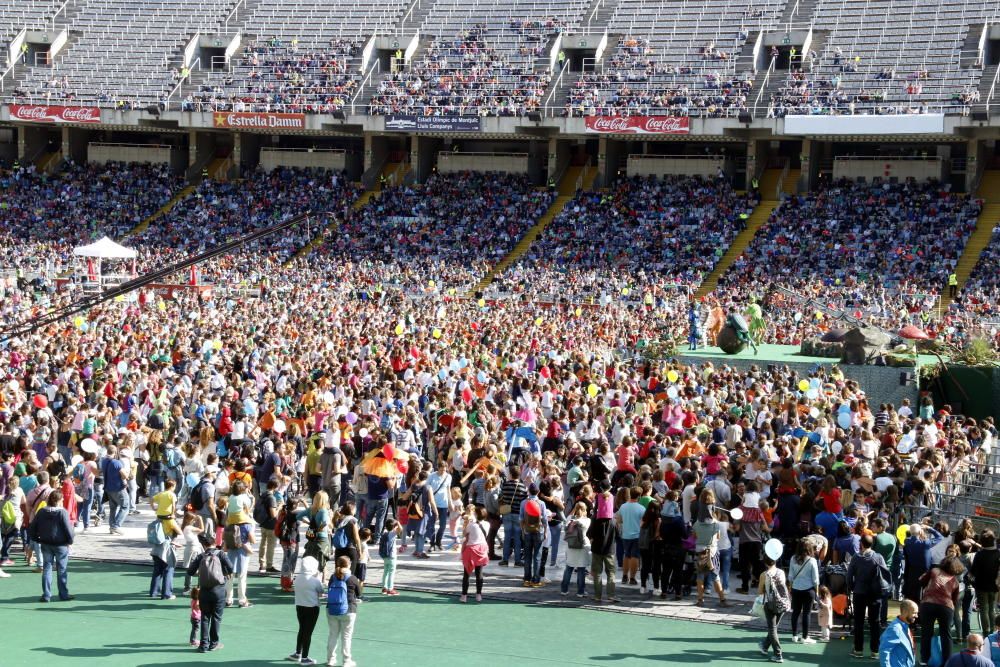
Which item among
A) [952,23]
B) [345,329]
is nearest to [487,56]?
[952,23]

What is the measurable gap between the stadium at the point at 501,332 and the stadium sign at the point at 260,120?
0.14m

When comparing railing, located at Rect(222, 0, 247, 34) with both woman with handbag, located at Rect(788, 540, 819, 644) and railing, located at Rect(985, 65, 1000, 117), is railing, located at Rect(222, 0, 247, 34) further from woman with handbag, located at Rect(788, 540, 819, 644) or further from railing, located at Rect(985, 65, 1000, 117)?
woman with handbag, located at Rect(788, 540, 819, 644)

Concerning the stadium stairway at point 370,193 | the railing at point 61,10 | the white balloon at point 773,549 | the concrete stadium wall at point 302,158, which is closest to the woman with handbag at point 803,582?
the white balloon at point 773,549

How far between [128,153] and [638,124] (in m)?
21.9

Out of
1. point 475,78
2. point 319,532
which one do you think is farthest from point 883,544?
point 475,78

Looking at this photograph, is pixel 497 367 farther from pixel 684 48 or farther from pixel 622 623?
pixel 684 48

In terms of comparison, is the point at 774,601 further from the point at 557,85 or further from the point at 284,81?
the point at 284,81

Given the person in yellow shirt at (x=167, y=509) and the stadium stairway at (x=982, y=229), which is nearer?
the person in yellow shirt at (x=167, y=509)

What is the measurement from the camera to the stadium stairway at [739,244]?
1578 inches

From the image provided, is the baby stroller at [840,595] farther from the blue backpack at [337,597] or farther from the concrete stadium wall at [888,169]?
the concrete stadium wall at [888,169]

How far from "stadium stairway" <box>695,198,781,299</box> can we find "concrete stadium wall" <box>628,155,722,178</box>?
305 centimetres

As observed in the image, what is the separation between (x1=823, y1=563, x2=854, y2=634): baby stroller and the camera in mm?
12906

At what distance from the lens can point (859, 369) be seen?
84.7 feet

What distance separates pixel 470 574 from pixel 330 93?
3787 cm
